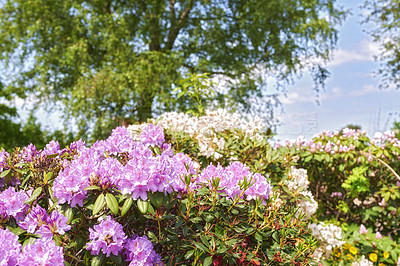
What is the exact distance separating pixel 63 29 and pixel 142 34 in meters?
2.27

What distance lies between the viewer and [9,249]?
161 cm

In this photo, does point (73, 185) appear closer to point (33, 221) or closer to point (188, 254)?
point (33, 221)

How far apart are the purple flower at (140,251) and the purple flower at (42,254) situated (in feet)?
1.04

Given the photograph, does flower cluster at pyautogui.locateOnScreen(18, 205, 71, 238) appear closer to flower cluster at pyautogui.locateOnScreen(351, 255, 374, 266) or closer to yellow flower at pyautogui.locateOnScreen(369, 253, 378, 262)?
flower cluster at pyautogui.locateOnScreen(351, 255, 374, 266)

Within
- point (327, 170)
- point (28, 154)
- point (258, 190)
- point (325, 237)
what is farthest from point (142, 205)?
point (327, 170)

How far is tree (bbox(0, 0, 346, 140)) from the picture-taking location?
814 cm

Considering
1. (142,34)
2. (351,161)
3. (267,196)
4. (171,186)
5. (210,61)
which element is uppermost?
(142,34)

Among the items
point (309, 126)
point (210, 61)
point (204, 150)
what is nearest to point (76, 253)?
point (204, 150)

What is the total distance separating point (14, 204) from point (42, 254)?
48 centimetres

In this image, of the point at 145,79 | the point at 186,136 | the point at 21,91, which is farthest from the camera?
the point at 21,91

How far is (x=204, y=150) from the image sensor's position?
2.96m

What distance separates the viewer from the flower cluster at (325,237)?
319 centimetres

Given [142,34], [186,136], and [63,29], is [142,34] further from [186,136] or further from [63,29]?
[186,136]

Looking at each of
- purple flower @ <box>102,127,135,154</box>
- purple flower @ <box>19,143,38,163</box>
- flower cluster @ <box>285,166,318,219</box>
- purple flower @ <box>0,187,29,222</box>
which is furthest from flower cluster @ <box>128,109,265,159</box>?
purple flower @ <box>0,187,29,222</box>
